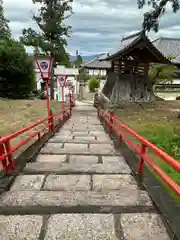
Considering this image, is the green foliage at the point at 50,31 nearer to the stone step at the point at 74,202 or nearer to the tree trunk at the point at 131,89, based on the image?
the tree trunk at the point at 131,89

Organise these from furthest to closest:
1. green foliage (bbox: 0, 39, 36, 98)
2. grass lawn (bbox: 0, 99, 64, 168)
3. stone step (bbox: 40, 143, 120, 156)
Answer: green foliage (bbox: 0, 39, 36, 98) < grass lawn (bbox: 0, 99, 64, 168) < stone step (bbox: 40, 143, 120, 156)

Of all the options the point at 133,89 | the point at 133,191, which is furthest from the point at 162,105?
the point at 133,191

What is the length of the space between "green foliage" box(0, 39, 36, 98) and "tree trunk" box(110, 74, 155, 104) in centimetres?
1137

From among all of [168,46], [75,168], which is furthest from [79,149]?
[168,46]

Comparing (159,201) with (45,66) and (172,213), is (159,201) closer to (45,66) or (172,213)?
(172,213)

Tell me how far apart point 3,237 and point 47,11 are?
28.4m

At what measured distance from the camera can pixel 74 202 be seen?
278 centimetres

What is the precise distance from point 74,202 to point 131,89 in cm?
1621

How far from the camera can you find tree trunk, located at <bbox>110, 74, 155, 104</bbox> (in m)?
17.7

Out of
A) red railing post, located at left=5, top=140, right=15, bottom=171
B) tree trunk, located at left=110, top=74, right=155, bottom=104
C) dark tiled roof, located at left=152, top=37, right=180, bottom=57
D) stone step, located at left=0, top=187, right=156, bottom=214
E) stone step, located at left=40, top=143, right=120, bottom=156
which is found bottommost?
stone step, located at left=40, top=143, right=120, bottom=156

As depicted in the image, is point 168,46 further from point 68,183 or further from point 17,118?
point 68,183

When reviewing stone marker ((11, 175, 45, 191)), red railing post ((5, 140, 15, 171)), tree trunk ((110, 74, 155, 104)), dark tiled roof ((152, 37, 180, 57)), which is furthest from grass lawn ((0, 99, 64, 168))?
dark tiled roof ((152, 37, 180, 57))

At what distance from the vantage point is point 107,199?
2.88m

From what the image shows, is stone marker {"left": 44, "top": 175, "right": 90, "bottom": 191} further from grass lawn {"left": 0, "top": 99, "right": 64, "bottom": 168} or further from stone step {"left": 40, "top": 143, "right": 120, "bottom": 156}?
grass lawn {"left": 0, "top": 99, "right": 64, "bottom": 168}
